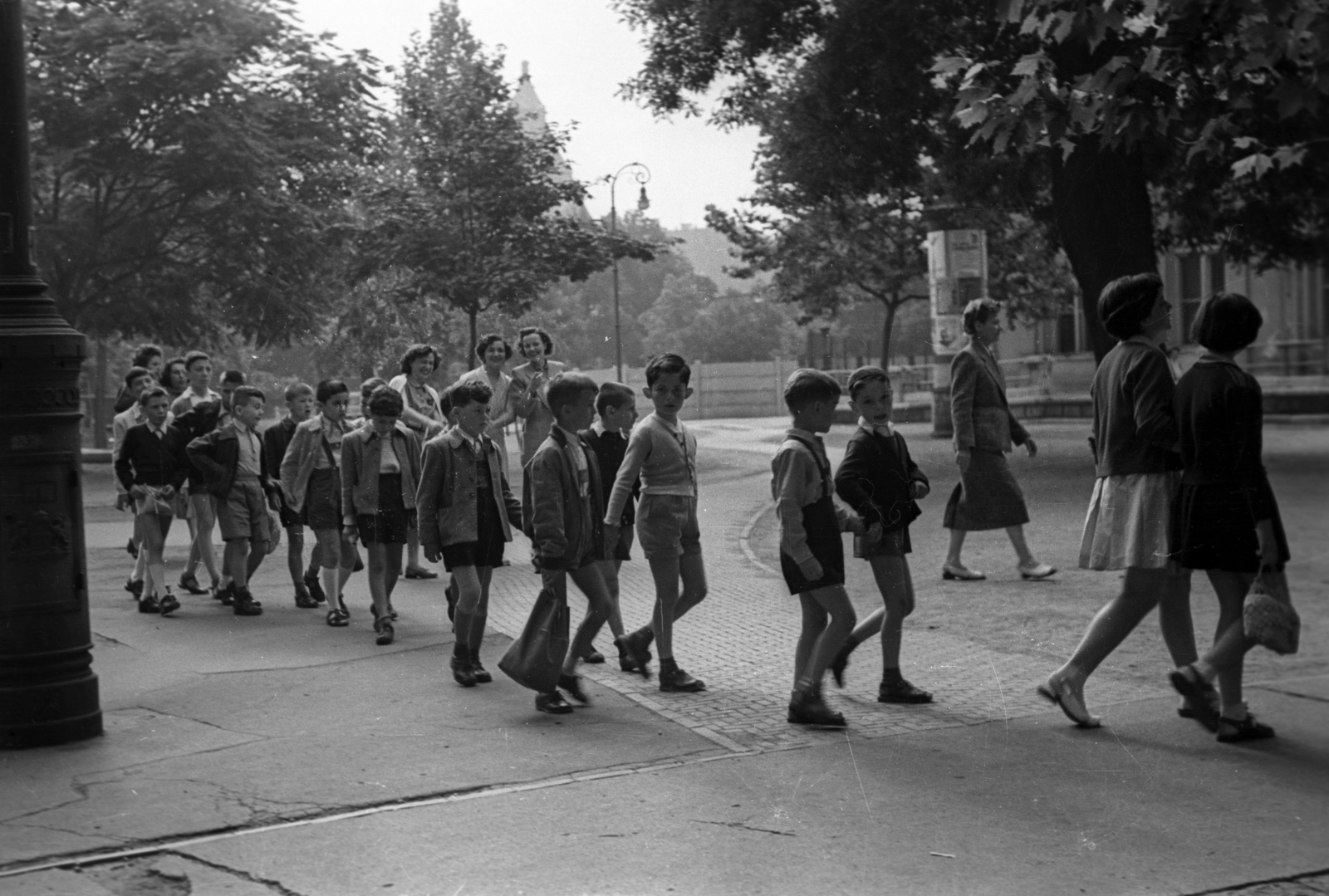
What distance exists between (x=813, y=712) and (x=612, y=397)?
210 cm

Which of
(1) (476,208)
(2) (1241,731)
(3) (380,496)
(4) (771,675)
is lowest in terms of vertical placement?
(4) (771,675)

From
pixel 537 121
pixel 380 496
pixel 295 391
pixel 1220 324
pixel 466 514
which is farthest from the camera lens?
pixel 537 121

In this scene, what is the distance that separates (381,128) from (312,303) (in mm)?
3653

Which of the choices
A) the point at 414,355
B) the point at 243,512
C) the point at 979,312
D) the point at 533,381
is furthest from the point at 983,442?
the point at 243,512

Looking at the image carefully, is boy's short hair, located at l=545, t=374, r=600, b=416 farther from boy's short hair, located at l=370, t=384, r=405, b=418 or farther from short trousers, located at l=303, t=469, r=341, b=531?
short trousers, located at l=303, t=469, r=341, b=531

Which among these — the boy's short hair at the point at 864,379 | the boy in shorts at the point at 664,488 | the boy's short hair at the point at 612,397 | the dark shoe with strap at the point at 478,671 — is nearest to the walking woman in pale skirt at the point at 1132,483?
the boy's short hair at the point at 864,379

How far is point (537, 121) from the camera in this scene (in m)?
22.7

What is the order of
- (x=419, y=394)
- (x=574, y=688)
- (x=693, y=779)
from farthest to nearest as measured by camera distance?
(x=419, y=394) < (x=574, y=688) < (x=693, y=779)

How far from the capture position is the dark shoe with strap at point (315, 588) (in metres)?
10.9

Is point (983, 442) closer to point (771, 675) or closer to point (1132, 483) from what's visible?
point (771, 675)

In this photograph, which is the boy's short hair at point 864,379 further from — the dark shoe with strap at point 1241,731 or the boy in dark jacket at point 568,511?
the dark shoe with strap at point 1241,731

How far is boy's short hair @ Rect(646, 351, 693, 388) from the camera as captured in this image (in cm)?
712

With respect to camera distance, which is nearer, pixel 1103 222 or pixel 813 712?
pixel 813 712

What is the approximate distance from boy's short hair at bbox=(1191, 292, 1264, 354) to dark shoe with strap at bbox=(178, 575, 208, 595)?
27.3ft
